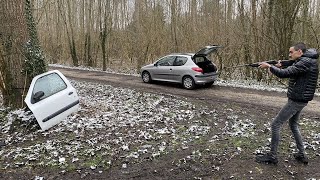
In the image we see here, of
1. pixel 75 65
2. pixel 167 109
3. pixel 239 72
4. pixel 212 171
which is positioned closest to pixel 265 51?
pixel 239 72

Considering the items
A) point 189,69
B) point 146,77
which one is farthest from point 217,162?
point 146,77

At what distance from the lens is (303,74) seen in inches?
219

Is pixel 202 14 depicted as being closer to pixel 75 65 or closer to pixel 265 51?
pixel 265 51

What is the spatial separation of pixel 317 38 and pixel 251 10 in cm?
421

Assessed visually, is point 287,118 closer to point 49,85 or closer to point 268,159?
point 268,159

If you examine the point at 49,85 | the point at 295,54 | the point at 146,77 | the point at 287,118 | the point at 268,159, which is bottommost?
the point at 268,159

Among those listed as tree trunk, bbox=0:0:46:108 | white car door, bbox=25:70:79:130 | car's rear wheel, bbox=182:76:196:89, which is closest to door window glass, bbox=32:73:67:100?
white car door, bbox=25:70:79:130

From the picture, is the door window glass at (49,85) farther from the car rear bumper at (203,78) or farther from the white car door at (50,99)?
the car rear bumper at (203,78)

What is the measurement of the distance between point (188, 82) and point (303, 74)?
935cm

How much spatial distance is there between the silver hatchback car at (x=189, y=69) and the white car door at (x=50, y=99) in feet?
21.7

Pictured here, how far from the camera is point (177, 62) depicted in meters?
15.1

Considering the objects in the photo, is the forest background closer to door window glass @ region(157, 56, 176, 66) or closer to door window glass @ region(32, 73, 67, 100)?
door window glass @ region(157, 56, 176, 66)

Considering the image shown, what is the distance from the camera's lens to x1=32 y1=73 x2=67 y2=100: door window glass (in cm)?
840

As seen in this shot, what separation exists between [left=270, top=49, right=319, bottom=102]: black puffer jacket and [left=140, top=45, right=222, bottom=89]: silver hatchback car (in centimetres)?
815
